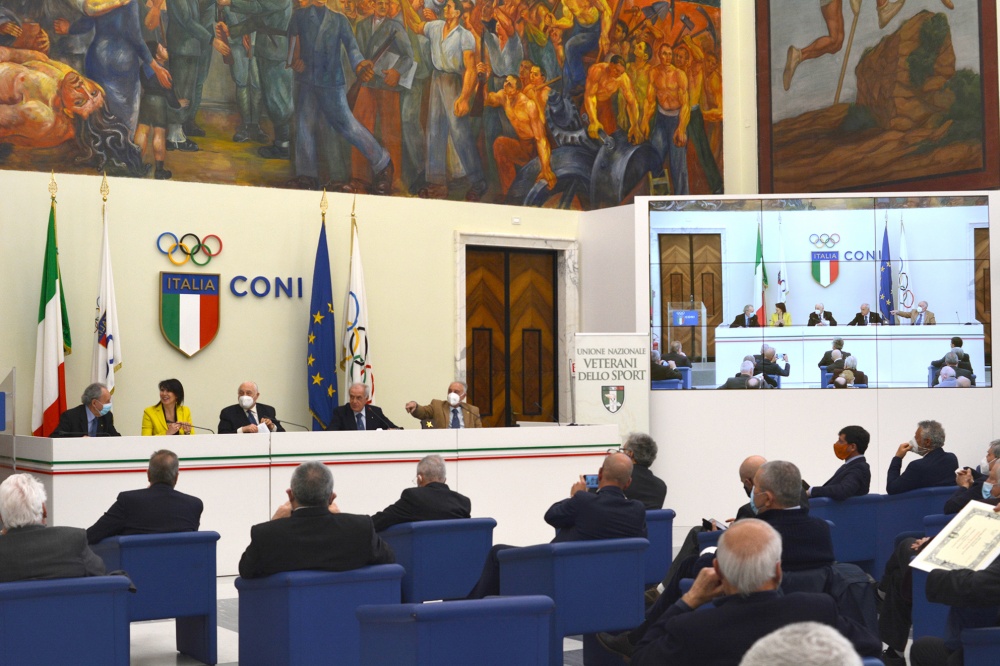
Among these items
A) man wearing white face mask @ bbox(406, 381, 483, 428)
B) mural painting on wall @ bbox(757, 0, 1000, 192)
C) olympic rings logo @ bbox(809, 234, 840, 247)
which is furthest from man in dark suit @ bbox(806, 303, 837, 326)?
man wearing white face mask @ bbox(406, 381, 483, 428)

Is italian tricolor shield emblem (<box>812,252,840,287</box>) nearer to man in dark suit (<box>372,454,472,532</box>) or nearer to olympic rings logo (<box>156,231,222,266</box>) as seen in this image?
olympic rings logo (<box>156,231,222,266</box>)

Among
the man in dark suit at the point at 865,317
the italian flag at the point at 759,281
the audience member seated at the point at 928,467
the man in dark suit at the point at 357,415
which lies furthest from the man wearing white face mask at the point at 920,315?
the man in dark suit at the point at 357,415

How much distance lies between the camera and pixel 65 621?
16.8 feet

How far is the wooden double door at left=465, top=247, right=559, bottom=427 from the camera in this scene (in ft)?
50.3

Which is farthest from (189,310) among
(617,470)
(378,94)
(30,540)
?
(30,540)

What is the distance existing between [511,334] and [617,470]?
30.0ft

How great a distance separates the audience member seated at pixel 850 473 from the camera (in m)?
8.27

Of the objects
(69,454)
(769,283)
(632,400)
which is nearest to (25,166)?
(69,454)

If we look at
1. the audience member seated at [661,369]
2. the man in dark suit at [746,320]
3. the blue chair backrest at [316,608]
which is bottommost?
the blue chair backrest at [316,608]

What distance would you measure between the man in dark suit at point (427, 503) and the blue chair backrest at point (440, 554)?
0.34ft

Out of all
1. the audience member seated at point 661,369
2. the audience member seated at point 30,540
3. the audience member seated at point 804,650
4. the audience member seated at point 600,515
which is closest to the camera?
the audience member seated at point 804,650

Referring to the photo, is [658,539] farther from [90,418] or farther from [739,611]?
[90,418]

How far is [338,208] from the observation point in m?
14.0

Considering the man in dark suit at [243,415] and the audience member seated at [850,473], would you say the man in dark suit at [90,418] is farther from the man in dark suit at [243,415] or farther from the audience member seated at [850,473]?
the audience member seated at [850,473]
